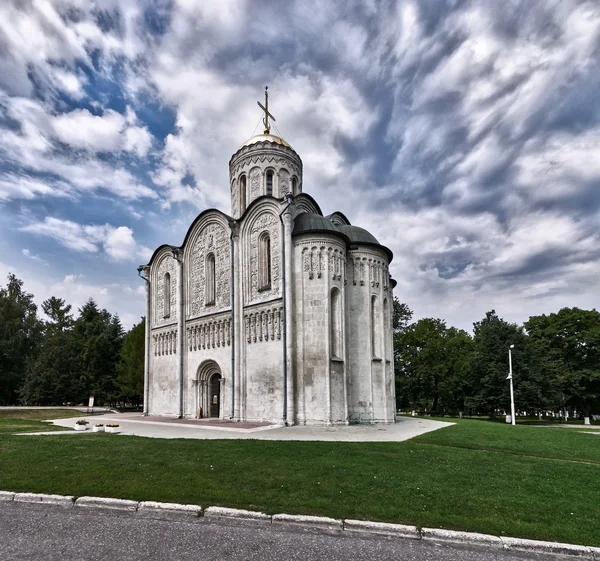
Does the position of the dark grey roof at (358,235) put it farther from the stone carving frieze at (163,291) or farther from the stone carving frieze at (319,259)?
the stone carving frieze at (163,291)

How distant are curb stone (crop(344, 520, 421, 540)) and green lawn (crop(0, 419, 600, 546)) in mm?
257

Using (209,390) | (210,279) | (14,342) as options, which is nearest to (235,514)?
(209,390)

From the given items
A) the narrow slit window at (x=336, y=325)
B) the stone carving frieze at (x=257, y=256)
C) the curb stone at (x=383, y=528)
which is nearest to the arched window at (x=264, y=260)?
the stone carving frieze at (x=257, y=256)

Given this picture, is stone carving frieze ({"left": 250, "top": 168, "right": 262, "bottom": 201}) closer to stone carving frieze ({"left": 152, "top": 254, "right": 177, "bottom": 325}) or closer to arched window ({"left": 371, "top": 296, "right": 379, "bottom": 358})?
stone carving frieze ({"left": 152, "top": 254, "right": 177, "bottom": 325})

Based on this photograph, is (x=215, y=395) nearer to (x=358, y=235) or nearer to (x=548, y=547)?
(x=358, y=235)

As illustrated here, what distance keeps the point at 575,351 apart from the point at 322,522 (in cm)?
4399

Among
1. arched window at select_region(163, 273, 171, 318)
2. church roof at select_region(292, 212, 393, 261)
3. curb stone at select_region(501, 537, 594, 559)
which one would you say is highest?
church roof at select_region(292, 212, 393, 261)

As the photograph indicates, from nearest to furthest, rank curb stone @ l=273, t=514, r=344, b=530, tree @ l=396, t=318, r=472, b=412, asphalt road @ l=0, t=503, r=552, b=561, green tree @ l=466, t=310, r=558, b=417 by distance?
1. asphalt road @ l=0, t=503, r=552, b=561
2. curb stone @ l=273, t=514, r=344, b=530
3. green tree @ l=466, t=310, r=558, b=417
4. tree @ l=396, t=318, r=472, b=412

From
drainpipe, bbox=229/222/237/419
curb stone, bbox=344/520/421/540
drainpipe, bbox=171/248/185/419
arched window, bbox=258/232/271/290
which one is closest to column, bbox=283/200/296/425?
arched window, bbox=258/232/271/290

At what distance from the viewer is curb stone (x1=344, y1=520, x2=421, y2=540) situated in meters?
5.85

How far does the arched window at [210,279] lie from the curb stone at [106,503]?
2071 centimetres

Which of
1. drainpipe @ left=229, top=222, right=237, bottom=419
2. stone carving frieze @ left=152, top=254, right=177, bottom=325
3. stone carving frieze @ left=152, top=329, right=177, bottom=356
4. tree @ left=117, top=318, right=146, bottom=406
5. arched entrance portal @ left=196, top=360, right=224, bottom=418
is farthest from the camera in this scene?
tree @ left=117, top=318, right=146, bottom=406

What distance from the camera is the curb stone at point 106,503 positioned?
22.2ft

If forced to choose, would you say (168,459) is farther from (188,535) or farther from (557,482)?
(557,482)
